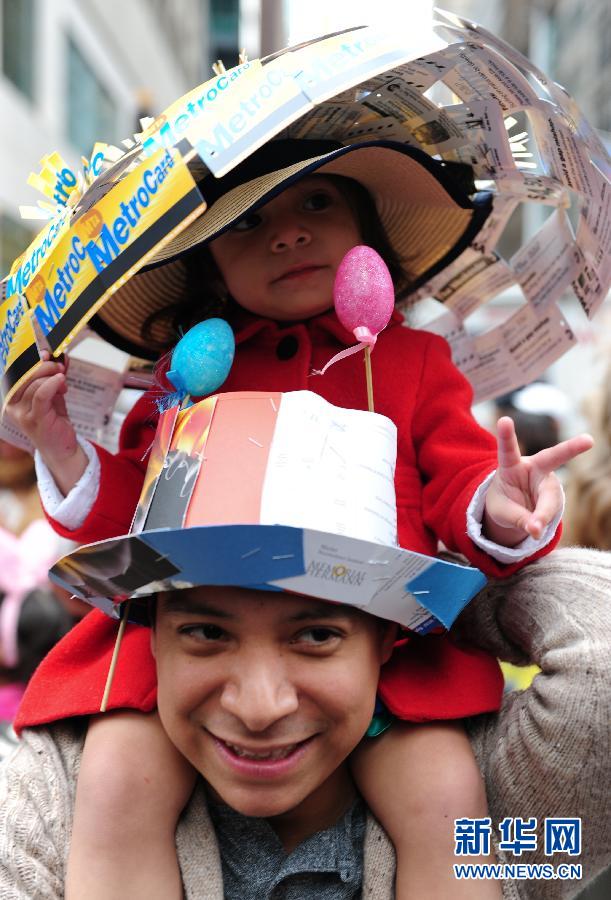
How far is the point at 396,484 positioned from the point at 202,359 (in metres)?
0.44

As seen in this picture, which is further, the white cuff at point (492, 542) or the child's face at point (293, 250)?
the child's face at point (293, 250)

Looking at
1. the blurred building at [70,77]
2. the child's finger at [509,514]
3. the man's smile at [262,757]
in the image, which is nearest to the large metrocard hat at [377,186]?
the child's finger at [509,514]

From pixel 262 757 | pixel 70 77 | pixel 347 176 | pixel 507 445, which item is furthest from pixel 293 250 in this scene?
pixel 70 77

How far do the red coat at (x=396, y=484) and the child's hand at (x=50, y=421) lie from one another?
0.22 feet

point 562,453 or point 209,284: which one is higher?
point 209,284

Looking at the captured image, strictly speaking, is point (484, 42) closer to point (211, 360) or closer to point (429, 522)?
point (211, 360)

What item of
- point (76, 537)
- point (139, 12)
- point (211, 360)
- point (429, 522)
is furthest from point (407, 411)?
point (139, 12)

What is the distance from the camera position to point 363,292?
176 cm

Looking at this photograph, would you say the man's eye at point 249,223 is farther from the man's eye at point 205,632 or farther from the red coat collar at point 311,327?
the man's eye at point 205,632

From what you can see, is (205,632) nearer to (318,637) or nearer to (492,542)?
(318,637)

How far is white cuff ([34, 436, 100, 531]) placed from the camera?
194 cm

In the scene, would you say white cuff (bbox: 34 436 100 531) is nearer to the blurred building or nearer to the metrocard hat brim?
the metrocard hat brim

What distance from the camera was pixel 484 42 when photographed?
66.7 inches

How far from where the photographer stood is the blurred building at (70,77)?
1330cm
